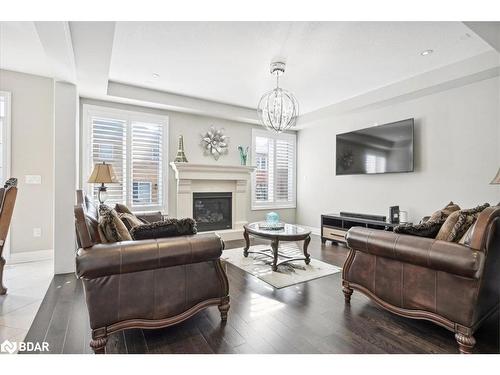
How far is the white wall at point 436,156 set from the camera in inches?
136

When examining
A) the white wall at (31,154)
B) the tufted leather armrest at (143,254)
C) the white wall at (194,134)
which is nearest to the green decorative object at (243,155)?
the white wall at (194,134)

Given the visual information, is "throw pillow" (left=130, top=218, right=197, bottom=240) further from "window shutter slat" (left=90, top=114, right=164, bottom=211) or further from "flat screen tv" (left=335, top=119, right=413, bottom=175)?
"flat screen tv" (left=335, top=119, right=413, bottom=175)

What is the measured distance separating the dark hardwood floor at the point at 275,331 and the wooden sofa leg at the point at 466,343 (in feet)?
0.16

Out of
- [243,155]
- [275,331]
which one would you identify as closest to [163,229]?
[275,331]

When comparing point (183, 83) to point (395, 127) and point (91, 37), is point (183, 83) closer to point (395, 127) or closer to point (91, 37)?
point (91, 37)

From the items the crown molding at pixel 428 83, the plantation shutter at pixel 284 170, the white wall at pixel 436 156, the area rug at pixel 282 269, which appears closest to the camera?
the area rug at pixel 282 269

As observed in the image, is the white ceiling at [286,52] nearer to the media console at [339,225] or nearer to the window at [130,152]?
the window at [130,152]

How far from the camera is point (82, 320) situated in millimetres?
2119

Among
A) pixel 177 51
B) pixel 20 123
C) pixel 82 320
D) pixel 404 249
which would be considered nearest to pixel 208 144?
pixel 177 51

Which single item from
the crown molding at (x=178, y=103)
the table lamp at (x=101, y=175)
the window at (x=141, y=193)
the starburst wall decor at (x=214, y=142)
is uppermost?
the crown molding at (x=178, y=103)

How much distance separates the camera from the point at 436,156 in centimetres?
393

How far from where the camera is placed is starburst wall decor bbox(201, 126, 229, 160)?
5285 mm

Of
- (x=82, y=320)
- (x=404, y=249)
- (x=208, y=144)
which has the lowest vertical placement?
(x=82, y=320)

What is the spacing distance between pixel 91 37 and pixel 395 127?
4299mm
